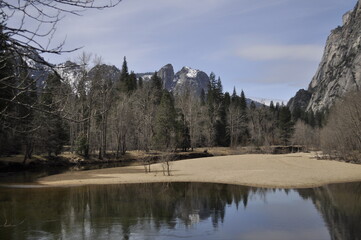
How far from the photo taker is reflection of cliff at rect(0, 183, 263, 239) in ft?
46.1

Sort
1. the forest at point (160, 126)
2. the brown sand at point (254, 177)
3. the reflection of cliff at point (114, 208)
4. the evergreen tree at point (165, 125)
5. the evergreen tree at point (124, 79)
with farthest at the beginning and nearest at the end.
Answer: the evergreen tree at point (124, 79), the evergreen tree at point (165, 125), the forest at point (160, 126), the brown sand at point (254, 177), the reflection of cliff at point (114, 208)

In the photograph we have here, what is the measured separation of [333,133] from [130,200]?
1603 inches

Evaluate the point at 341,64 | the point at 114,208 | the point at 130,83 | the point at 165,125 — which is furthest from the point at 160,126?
the point at 341,64

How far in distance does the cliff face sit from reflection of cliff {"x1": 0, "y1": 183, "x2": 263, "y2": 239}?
12358 centimetres

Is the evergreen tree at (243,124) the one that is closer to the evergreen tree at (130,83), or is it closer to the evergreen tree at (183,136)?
the evergreen tree at (183,136)

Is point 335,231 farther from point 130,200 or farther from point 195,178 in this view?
point 195,178

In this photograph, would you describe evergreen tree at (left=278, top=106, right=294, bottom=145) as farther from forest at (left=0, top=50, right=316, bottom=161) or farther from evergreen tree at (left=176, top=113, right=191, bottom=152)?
evergreen tree at (left=176, top=113, right=191, bottom=152)

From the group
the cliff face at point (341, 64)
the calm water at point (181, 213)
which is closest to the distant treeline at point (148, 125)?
the calm water at point (181, 213)

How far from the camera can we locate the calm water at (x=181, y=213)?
13266 mm

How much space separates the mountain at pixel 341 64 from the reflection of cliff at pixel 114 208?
123582mm

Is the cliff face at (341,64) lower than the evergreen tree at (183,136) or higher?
higher

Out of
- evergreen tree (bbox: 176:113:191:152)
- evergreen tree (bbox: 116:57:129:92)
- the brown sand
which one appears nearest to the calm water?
the brown sand

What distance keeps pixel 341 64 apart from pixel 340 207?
6140 inches

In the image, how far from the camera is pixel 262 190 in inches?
959
